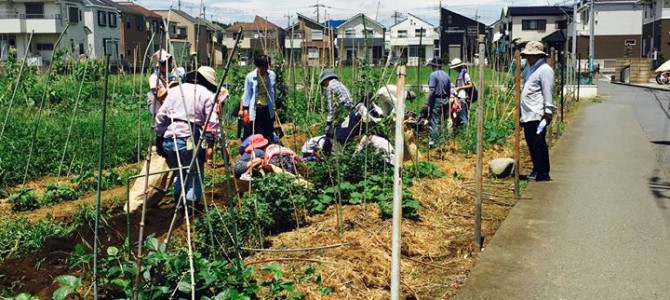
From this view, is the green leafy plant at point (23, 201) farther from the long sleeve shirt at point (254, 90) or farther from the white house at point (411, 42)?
the white house at point (411, 42)

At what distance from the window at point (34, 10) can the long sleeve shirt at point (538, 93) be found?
4540 cm

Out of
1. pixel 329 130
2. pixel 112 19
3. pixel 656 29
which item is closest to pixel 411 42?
pixel 656 29

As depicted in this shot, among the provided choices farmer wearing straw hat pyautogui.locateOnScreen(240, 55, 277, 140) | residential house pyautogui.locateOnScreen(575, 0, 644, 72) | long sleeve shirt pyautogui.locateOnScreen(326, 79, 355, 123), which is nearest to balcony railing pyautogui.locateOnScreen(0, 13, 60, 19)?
farmer wearing straw hat pyautogui.locateOnScreen(240, 55, 277, 140)

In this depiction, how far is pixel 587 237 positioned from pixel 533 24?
62.9 m

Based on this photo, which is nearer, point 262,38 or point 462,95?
point 262,38

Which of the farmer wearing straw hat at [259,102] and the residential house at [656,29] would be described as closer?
the farmer wearing straw hat at [259,102]

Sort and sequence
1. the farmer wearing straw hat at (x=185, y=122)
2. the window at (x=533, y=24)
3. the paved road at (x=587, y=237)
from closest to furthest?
the paved road at (x=587, y=237), the farmer wearing straw hat at (x=185, y=122), the window at (x=533, y=24)

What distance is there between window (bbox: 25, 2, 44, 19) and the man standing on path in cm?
Result: 4537

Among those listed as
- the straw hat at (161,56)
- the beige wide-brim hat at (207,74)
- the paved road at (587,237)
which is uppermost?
the straw hat at (161,56)

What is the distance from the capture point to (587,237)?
Answer: 5516 millimetres

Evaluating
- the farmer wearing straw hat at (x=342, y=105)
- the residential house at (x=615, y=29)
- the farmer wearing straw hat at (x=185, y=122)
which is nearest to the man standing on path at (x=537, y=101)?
the farmer wearing straw hat at (x=342, y=105)

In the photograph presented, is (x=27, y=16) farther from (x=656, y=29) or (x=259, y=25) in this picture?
(x=656, y=29)

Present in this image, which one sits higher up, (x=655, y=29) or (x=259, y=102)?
(x=655, y=29)

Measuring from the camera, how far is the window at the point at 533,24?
6456 cm
